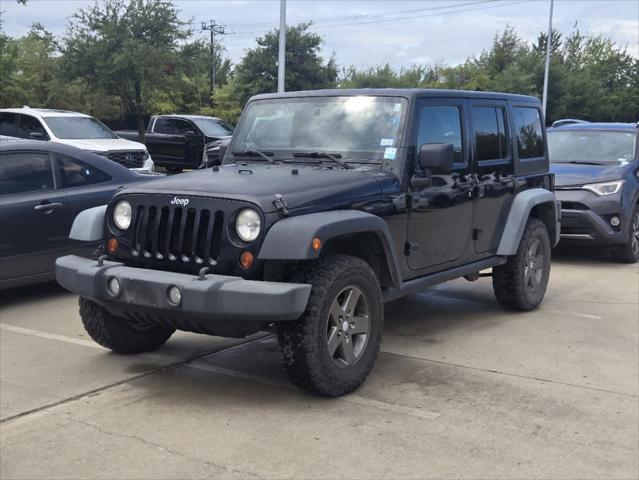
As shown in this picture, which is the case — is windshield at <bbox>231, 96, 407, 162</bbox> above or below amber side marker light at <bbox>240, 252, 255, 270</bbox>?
Answer: above

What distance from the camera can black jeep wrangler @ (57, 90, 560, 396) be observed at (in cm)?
436

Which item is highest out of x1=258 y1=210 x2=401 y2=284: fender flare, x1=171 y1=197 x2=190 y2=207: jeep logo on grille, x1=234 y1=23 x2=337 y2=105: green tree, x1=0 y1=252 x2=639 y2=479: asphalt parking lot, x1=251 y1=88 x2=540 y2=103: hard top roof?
x1=234 y1=23 x2=337 y2=105: green tree

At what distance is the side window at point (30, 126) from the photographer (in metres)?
14.6

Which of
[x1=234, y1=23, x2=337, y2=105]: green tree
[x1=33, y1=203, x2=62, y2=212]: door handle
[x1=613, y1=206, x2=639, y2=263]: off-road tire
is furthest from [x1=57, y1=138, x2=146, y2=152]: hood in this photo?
[x1=234, y1=23, x2=337, y2=105]: green tree

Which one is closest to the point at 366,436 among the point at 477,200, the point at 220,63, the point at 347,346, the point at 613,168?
the point at 347,346

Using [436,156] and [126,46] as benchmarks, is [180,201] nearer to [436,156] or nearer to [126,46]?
[436,156]

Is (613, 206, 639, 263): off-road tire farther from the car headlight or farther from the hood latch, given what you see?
the hood latch

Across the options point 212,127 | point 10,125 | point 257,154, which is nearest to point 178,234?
point 257,154

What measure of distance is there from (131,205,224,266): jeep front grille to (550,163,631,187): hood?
6.41 meters

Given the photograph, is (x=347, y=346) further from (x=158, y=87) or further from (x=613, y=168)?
(x=158, y=87)

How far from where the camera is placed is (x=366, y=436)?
4.10m

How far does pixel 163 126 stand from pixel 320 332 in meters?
18.6

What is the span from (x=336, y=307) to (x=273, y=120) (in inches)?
75.4

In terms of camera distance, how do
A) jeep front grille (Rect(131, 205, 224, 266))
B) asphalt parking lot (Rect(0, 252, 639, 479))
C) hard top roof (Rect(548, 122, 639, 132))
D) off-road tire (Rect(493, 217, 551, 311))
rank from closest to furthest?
asphalt parking lot (Rect(0, 252, 639, 479)) < jeep front grille (Rect(131, 205, 224, 266)) < off-road tire (Rect(493, 217, 551, 311)) < hard top roof (Rect(548, 122, 639, 132))
